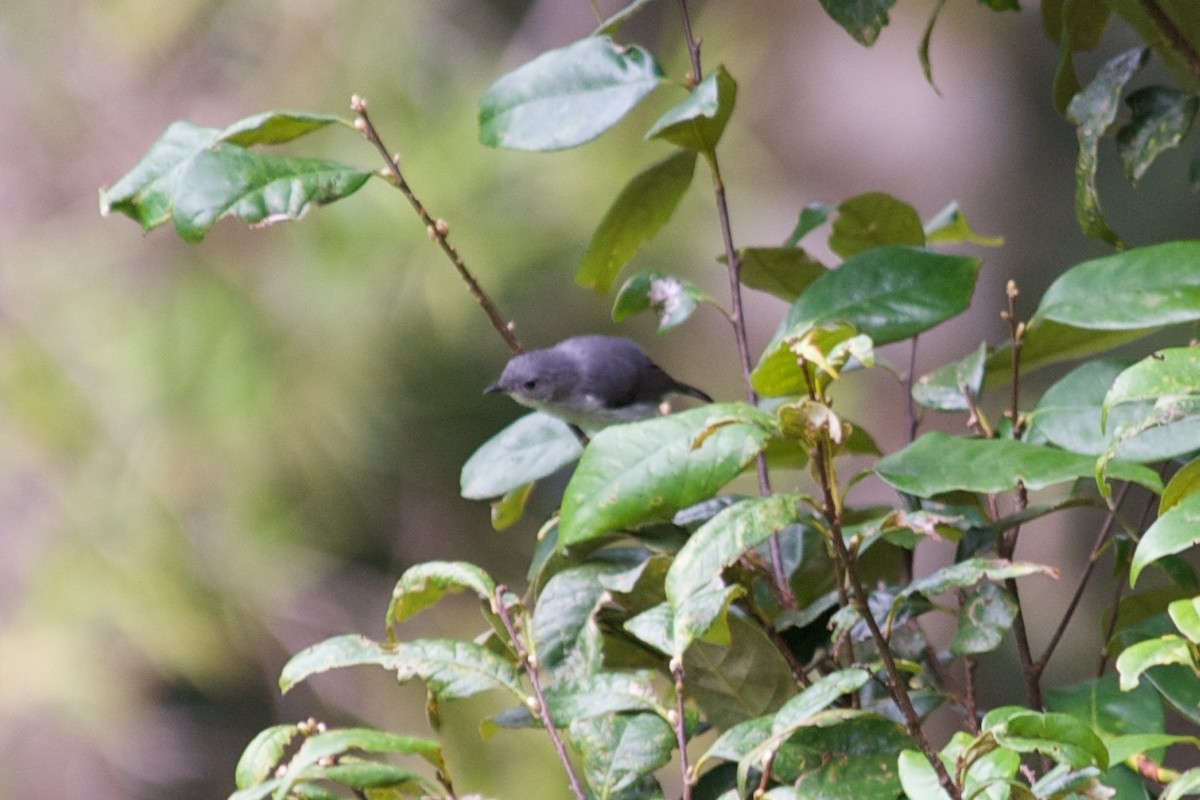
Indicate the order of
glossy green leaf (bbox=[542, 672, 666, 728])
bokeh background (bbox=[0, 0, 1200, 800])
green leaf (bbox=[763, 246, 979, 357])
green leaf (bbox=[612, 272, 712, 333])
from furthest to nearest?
bokeh background (bbox=[0, 0, 1200, 800])
green leaf (bbox=[612, 272, 712, 333])
green leaf (bbox=[763, 246, 979, 357])
glossy green leaf (bbox=[542, 672, 666, 728])

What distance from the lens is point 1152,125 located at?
0.70m

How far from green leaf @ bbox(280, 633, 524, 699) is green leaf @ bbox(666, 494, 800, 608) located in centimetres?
10

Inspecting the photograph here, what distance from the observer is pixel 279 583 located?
6.80 feet

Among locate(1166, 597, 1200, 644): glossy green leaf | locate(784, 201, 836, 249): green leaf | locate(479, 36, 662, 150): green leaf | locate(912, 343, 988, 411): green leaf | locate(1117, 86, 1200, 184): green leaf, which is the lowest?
locate(912, 343, 988, 411): green leaf

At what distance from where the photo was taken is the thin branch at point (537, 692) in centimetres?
47

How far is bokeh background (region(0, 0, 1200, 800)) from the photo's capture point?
2.01m

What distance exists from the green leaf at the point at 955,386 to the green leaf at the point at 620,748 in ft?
1.01

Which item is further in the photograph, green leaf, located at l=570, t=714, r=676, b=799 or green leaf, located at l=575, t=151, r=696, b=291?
green leaf, located at l=575, t=151, r=696, b=291

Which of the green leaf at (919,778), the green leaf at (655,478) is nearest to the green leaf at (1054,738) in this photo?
the green leaf at (919,778)

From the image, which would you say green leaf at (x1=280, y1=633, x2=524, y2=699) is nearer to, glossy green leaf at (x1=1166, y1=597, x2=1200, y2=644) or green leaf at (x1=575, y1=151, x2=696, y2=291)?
glossy green leaf at (x1=1166, y1=597, x2=1200, y2=644)

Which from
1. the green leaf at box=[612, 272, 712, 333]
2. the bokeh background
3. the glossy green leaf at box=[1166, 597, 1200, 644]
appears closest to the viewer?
the glossy green leaf at box=[1166, 597, 1200, 644]

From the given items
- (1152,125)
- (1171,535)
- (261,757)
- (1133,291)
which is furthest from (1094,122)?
(261,757)

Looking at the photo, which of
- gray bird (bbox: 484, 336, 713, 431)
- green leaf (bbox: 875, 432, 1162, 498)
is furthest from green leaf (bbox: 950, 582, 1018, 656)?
gray bird (bbox: 484, 336, 713, 431)

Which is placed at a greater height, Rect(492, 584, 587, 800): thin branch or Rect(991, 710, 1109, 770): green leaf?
Rect(492, 584, 587, 800): thin branch
